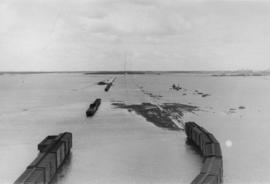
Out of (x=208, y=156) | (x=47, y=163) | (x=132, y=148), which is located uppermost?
(x=208, y=156)

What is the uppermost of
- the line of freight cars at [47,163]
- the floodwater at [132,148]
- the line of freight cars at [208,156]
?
the line of freight cars at [208,156]

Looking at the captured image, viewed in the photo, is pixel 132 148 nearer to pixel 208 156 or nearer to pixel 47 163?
pixel 208 156

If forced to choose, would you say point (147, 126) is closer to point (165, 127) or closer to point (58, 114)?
point (165, 127)

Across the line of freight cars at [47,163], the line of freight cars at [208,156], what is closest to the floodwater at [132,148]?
the line of freight cars at [47,163]

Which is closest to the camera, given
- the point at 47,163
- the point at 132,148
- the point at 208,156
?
the point at 47,163

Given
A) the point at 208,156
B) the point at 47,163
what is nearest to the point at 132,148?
the point at 208,156

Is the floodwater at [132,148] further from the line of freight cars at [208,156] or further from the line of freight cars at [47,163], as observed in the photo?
the line of freight cars at [208,156]

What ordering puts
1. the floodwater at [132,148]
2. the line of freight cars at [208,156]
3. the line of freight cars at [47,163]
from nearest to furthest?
the line of freight cars at [208,156] < the line of freight cars at [47,163] < the floodwater at [132,148]

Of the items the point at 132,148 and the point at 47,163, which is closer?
the point at 47,163
